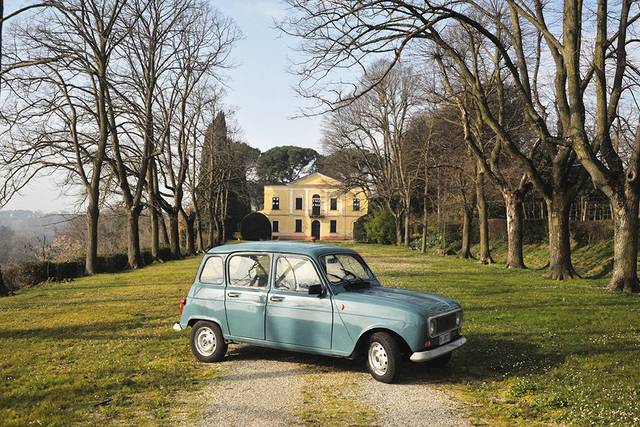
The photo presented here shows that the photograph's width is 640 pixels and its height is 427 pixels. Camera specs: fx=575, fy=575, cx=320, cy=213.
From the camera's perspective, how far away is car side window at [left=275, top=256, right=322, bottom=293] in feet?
25.5

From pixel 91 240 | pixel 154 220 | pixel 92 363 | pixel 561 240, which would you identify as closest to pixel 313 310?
pixel 92 363

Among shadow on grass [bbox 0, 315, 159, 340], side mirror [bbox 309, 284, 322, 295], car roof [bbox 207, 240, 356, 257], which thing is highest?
car roof [bbox 207, 240, 356, 257]

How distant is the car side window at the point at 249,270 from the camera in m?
8.15

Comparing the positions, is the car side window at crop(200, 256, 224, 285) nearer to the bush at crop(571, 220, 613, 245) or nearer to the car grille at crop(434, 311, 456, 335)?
the car grille at crop(434, 311, 456, 335)

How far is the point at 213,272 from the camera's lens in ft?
28.2

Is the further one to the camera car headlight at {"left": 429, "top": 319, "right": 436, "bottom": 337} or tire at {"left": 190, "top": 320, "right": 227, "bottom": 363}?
tire at {"left": 190, "top": 320, "right": 227, "bottom": 363}

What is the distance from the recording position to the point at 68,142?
2920 centimetres

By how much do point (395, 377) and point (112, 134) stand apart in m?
27.9

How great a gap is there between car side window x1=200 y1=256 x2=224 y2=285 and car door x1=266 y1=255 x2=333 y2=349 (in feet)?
3.18

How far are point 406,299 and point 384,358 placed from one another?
0.82 m

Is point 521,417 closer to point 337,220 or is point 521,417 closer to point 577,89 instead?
point 577,89

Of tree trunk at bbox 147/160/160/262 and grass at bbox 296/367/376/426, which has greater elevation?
tree trunk at bbox 147/160/160/262

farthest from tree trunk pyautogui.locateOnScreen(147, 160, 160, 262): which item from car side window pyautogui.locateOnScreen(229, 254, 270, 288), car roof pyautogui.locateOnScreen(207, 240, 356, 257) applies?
car side window pyautogui.locateOnScreen(229, 254, 270, 288)

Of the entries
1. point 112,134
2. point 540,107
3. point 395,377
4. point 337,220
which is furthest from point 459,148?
point 337,220
